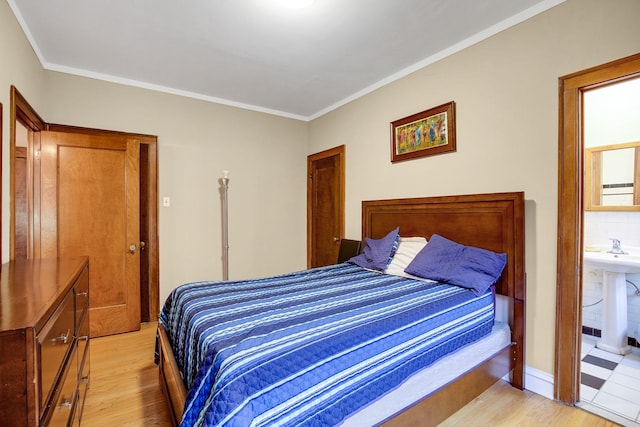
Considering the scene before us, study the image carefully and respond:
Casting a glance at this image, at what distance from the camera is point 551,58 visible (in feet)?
6.66

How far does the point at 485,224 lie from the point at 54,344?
101 inches

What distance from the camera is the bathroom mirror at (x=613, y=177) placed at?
110 inches

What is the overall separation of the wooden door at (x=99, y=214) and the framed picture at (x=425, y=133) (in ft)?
8.95

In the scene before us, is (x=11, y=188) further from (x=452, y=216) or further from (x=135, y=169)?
(x=452, y=216)

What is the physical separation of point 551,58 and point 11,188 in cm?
383

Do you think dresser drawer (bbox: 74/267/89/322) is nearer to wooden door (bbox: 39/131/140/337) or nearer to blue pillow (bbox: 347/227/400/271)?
wooden door (bbox: 39/131/140/337)

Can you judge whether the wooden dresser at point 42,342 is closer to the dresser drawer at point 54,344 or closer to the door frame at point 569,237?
the dresser drawer at point 54,344

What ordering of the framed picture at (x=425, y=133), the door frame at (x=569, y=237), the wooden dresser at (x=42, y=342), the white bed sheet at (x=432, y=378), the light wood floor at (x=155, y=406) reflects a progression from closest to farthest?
1. the wooden dresser at (x=42, y=342)
2. the white bed sheet at (x=432, y=378)
3. the light wood floor at (x=155, y=406)
4. the door frame at (x=569, y=237)
5. the framed picture at (x=425, y=133)

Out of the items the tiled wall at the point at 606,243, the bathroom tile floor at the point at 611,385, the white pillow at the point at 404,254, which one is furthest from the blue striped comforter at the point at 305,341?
the tiled wall at the point at 606,243

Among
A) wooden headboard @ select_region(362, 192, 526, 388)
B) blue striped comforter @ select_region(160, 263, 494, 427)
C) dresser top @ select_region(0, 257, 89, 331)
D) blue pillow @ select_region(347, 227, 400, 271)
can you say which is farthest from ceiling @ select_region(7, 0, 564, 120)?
blue striped comforter @ select_region(160, 263, 494, 427)

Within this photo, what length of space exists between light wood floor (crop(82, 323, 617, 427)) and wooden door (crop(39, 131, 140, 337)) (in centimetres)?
77

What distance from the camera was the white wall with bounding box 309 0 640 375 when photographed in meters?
1.88

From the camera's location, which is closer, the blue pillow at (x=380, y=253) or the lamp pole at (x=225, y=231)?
the blue pillow at (x=380, y=253)

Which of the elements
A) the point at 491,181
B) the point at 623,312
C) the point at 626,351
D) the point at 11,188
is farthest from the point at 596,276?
the point at 11,188
